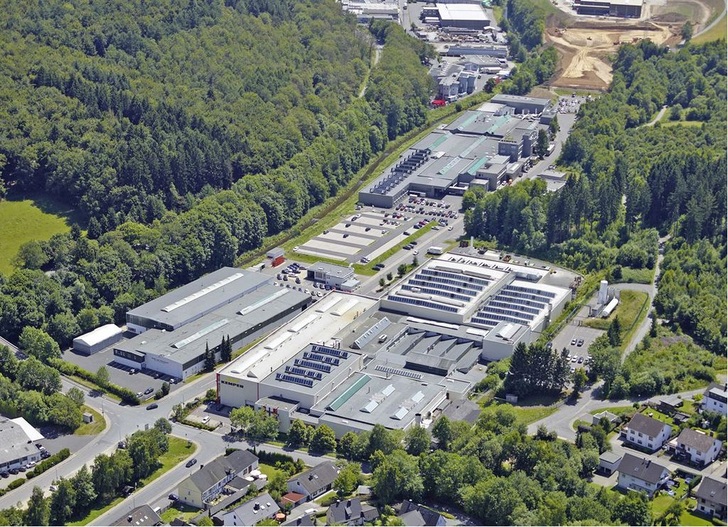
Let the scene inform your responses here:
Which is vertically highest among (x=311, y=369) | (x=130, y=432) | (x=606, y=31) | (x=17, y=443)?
(x=606, y=31)

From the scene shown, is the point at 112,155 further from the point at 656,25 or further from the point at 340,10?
the point at 656,25

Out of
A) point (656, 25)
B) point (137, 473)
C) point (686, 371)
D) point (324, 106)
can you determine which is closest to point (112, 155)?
point (324, 106)

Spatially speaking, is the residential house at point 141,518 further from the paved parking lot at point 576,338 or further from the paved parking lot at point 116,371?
the paved parking lot at point 576,338

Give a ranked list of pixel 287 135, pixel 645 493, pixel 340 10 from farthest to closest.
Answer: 1. pixel 340 10
2. pixel 287 135
3. pixel 645 493

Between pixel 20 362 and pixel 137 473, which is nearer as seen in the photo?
pixel 137 473

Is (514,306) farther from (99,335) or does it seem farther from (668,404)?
(99,335)

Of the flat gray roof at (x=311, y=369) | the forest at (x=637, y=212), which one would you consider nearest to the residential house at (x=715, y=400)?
the forest at (x=637, y=212)

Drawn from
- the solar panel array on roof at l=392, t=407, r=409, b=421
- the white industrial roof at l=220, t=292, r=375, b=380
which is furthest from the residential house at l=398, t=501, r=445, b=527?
the white industrial roof at l=220, t=292, r=375, b=380

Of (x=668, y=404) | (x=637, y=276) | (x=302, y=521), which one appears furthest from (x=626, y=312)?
(x=302, y=521)
